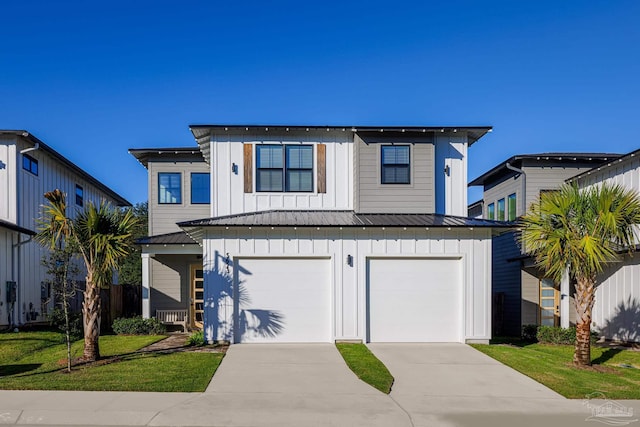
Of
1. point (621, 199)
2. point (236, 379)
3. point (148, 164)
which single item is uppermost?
point (148, 164)

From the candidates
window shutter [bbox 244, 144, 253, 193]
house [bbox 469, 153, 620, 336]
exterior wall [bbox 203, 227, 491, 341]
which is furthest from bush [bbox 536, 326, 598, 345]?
window shutter [bbox 244, 144, 253, 193]

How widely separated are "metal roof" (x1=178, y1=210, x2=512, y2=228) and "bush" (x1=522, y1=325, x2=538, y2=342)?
4.02m

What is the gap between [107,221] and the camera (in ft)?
36.8

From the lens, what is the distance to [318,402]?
26.9ft

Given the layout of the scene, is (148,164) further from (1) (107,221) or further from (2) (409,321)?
(2) (409,321)

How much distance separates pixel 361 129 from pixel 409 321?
226 inches

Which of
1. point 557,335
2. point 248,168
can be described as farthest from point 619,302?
point 248,168

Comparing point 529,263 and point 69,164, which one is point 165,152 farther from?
point 529,263

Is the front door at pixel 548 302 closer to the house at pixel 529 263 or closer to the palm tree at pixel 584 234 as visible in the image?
the house at pixel 529 263

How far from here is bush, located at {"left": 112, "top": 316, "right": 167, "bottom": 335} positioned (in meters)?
15.9

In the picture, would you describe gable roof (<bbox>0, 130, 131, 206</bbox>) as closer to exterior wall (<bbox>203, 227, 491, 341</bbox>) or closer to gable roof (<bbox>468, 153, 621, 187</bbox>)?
exterior wall (<bbox>203, 227, 491, 341</bbox>)

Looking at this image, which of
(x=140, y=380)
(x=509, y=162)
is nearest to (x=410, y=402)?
(x=140, y=380)

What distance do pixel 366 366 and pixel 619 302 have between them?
28.7ft

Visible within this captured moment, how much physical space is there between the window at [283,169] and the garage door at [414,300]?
11.5 ft
